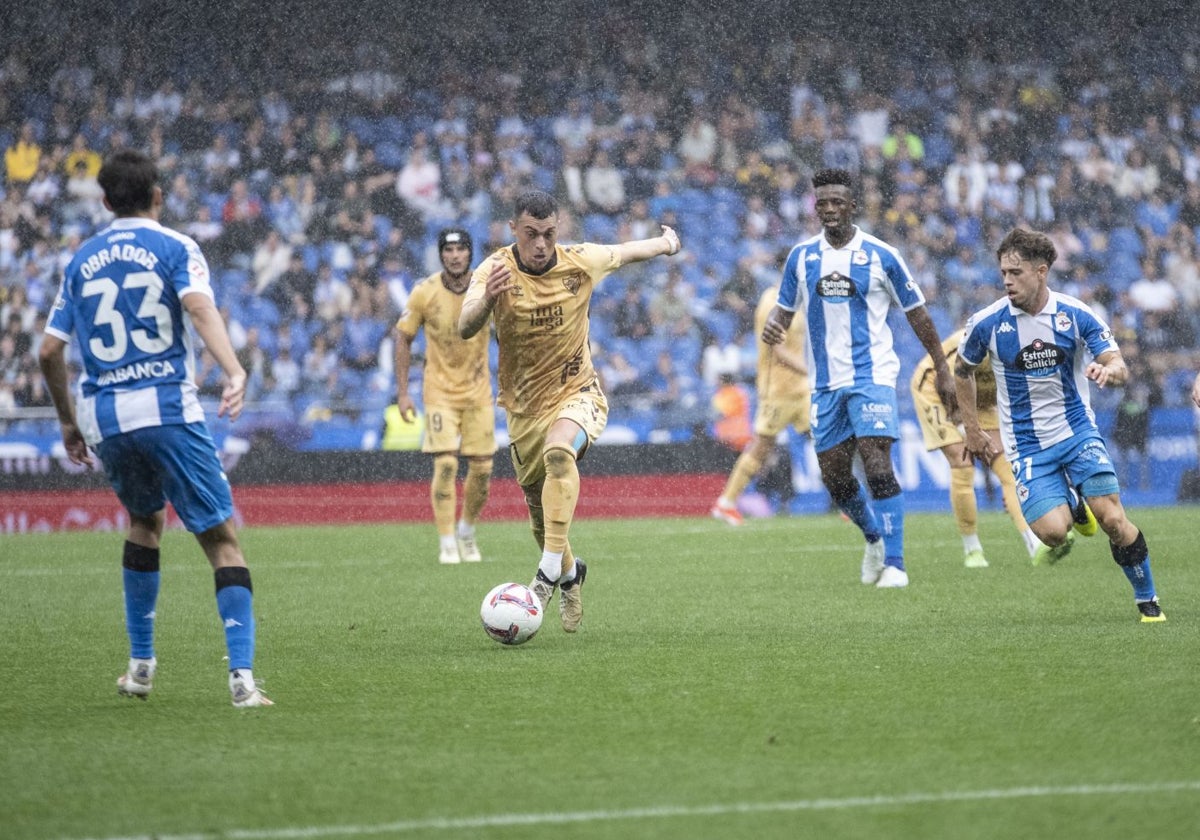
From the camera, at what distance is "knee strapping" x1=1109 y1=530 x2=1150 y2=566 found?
8.00 m

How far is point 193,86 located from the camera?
25.5 m

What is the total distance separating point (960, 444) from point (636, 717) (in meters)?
7.03

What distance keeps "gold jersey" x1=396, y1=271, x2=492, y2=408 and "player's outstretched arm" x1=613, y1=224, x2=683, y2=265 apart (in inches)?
199

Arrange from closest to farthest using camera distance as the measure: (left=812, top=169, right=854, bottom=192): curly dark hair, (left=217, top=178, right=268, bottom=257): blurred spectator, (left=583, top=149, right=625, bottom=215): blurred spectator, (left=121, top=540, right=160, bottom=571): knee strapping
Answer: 1. (left=121, top=540, right=160, bottom=571): knee strapping
2. (left=812, top=169, right=854, bottom=192): curly dark hair
3. (left=217, top=178, right=268, bottom=257): blurred spectator
4. (left=583, top=149, right=625, bottom=215): blurred spectator

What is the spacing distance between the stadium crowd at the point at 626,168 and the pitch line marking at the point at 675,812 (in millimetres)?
16451

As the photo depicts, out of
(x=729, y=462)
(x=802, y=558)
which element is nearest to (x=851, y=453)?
(x=802, y=558)

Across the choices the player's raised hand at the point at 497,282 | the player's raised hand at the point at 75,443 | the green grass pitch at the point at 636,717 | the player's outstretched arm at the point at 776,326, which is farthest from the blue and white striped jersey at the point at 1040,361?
the player's raised hand at the point at 75,443

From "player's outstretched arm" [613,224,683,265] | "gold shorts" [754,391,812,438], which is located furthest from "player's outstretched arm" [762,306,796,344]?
"gold shorts" [754,391,812,438]

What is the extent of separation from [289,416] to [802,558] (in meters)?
8.03

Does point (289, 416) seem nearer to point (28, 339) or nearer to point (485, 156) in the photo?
point (28, 339)

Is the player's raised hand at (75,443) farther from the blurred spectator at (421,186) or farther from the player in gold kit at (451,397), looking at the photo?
the blurred spectator at (421,186)

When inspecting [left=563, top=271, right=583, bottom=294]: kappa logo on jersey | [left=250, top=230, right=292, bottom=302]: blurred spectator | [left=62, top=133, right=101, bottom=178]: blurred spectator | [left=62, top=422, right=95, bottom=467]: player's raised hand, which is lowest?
[left=62, top=422, right=95, bottom=467]: player's raised hand

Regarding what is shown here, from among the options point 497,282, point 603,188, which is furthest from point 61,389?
point 603,188

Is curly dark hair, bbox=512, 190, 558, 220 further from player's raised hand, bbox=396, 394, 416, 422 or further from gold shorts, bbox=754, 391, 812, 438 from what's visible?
gold shorts, bbox=754, 391, 812, 438
